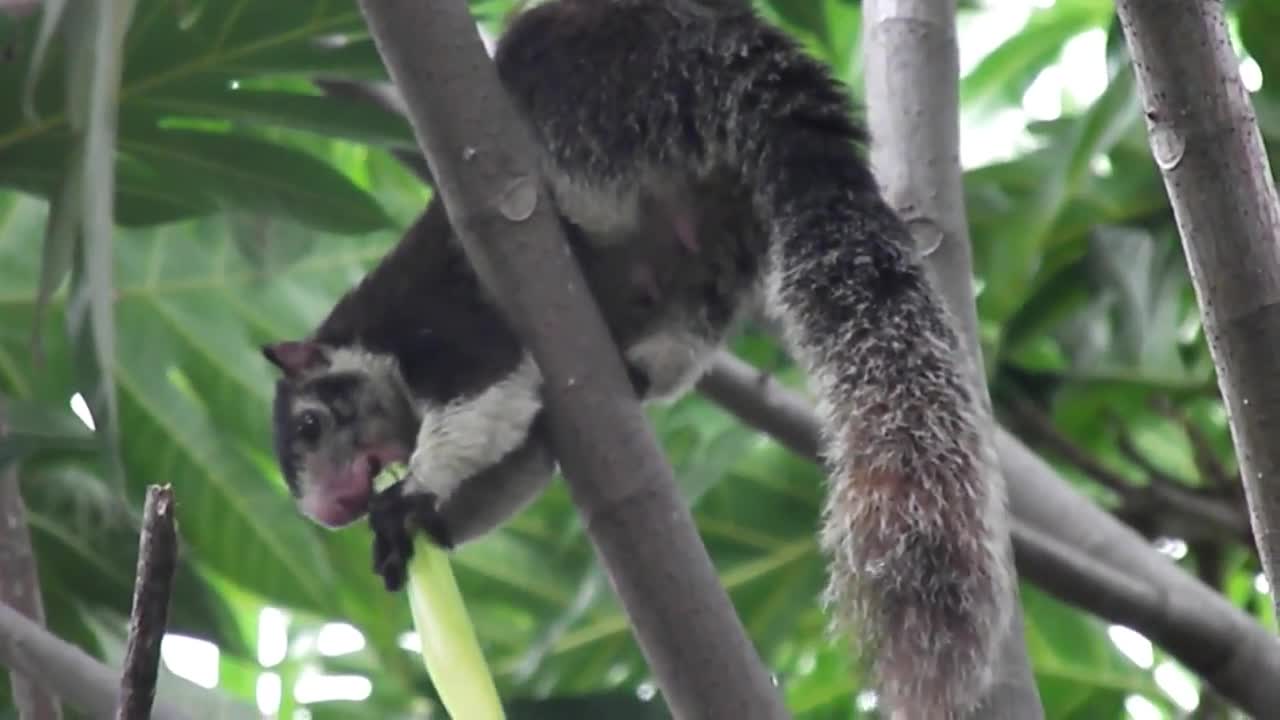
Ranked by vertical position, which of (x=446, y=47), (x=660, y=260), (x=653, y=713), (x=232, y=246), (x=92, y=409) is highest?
(x=232, y=246)

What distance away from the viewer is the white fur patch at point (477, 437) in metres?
1.57

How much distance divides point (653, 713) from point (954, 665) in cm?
50

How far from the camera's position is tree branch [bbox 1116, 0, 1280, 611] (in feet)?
3.70

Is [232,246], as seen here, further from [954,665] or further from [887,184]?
[954,665]

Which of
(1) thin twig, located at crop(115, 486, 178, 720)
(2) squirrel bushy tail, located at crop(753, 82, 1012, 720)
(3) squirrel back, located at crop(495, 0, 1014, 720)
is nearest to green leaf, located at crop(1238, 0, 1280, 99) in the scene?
(3) squirrel back, located at crop(495, 0, 1014, 720)

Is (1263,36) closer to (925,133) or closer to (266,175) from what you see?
(925,133)

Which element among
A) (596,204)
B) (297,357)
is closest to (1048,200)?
(596,204)

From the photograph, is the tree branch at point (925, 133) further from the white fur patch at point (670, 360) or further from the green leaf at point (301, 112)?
the green leaf at point (301, 112)

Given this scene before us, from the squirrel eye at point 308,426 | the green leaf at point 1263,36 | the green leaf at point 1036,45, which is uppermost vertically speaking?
the green leaf at point 1036,45

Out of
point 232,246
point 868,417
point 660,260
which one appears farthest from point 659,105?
point 232,246

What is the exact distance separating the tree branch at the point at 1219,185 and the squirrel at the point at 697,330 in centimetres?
19

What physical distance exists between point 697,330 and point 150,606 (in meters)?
0.97

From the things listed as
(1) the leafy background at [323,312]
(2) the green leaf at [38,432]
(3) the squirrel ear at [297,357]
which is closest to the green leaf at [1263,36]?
(1) the leafy background at [323,312]

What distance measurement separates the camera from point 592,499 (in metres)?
1.22
